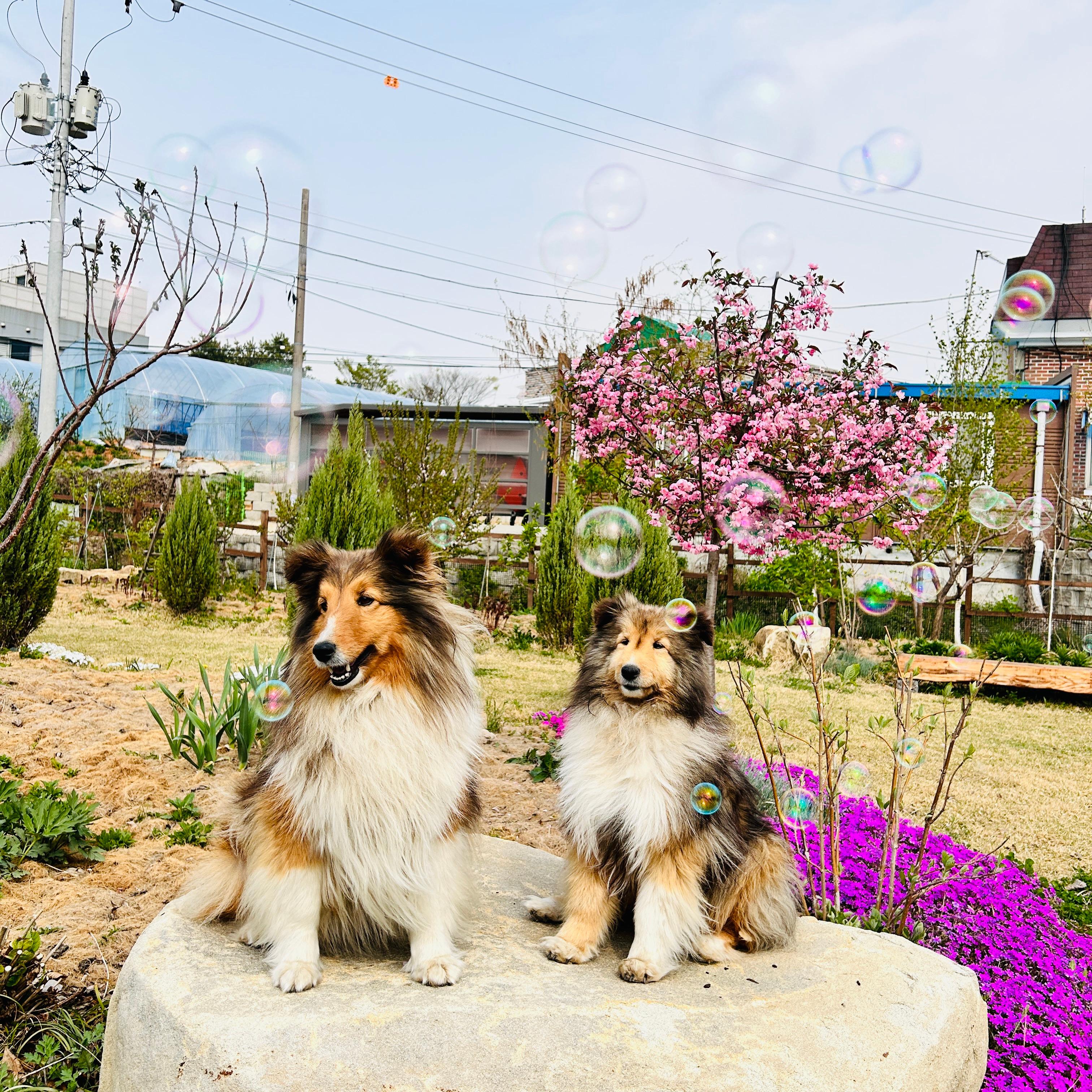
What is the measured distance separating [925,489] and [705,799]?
7995 mm

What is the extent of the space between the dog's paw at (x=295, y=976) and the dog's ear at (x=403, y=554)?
3.53ft

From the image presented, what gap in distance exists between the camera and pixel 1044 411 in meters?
18.2

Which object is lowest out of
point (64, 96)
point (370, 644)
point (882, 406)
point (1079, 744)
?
point (1079, 744)

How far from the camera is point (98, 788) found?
5305 mm

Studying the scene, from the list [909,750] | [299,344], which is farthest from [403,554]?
[299,344]

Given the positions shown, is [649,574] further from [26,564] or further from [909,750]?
[909,750]

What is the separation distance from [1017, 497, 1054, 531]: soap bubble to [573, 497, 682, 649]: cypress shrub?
4.72 metres

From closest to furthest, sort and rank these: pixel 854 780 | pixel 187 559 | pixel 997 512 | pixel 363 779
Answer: pixel 363 779 < pixel 854 780 < pixel 997 512 < pixel 187 559

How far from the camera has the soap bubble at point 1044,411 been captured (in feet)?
59.4

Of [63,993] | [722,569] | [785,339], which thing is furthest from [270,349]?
[63,993]

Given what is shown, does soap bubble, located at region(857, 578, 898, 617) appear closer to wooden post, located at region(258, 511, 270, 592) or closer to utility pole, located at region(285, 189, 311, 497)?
wooden post, located at region(258, 511, 270, 592)

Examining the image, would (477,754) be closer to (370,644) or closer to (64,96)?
(370,644)

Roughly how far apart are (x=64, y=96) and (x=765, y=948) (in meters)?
16.5

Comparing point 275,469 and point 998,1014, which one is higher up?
point 275,469
